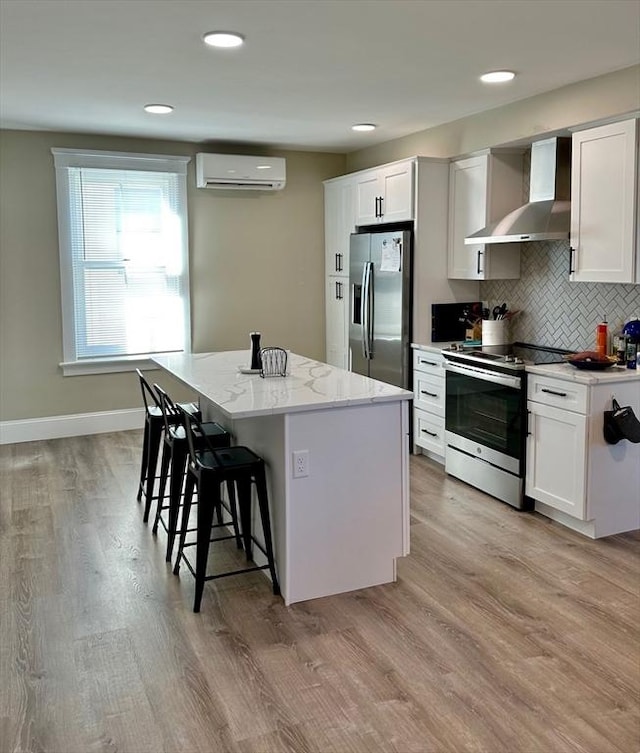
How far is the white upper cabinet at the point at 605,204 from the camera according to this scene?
12.4 ft

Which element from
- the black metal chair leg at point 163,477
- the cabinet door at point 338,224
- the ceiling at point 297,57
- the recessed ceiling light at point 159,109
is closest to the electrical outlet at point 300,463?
the black metal chair leg at point 163,477

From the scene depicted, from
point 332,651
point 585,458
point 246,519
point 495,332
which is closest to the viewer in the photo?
point 332,651

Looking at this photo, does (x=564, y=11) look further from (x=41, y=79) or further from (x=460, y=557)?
(x=41, y=79)

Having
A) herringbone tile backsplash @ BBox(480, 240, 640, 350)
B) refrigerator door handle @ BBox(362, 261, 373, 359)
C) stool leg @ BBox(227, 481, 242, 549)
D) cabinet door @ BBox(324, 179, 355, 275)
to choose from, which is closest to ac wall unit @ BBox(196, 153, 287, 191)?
cabinet door @ BBox(324, 179, 355, 275)

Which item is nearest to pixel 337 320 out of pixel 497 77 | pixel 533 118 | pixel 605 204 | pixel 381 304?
pixel 381 304

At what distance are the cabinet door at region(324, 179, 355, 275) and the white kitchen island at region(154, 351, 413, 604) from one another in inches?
126

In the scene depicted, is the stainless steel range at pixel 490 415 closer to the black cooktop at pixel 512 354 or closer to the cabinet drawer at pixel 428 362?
the black cooktop at pixel 512 354

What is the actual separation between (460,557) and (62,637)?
1944mm

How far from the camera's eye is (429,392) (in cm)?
529

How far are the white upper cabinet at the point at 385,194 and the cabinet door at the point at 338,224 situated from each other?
0.19 meters

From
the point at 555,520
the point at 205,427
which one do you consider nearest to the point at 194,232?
the point at 205,427

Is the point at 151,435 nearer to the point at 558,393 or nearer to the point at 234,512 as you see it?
the point at 234,512

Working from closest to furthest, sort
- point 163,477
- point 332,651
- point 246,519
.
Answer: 1. point 332,651
2. point 246,519
3. point 163,477

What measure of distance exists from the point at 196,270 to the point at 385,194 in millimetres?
1921
